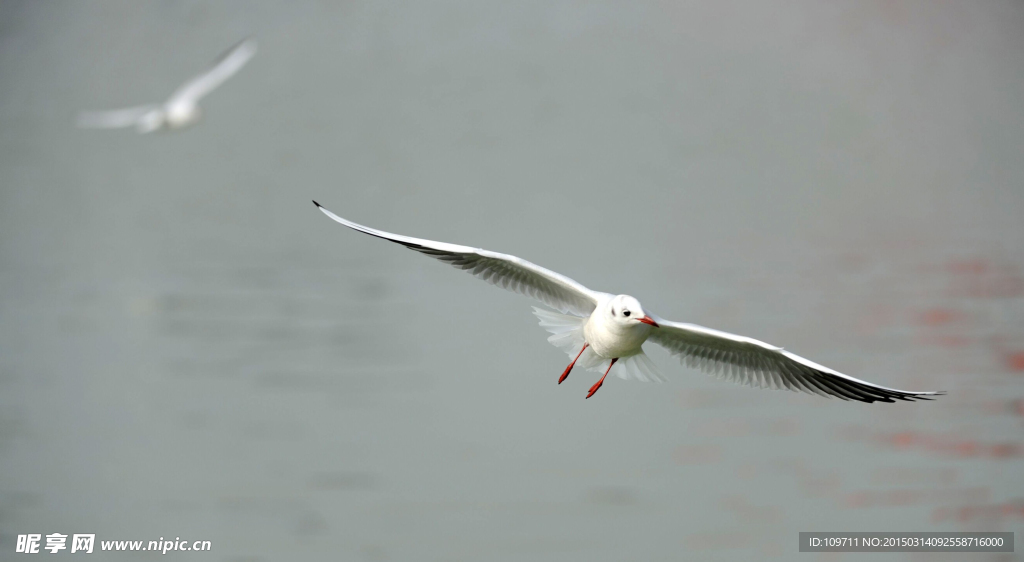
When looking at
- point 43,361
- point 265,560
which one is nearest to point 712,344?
point 265,560

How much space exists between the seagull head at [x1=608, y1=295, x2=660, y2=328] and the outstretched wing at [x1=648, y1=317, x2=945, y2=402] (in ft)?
0.25

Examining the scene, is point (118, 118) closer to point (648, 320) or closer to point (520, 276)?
point (520, 276)

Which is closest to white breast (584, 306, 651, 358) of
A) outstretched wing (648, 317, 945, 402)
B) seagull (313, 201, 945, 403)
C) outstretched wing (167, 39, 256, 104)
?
seagull (313, 201, 945, 403)

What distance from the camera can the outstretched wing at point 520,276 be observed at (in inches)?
175

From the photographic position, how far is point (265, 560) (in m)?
7.41

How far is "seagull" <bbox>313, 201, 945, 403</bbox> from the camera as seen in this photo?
4316 millimetres

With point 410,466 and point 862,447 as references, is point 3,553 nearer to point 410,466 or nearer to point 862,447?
point 410,466

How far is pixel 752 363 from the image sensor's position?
4.71 meters

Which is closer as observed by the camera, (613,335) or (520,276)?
(613,335)

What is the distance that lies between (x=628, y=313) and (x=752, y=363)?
80 cm

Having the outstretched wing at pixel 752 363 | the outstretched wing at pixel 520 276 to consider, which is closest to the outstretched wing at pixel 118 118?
the outstretched wing at pixel 520 276

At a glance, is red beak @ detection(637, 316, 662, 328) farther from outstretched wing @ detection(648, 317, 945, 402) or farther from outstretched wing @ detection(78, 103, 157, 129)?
outstretched wing @ detection(78, 103, 157, 129)

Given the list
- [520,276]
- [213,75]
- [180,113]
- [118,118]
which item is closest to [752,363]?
[520,276]

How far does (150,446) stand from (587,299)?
593 centimetres
